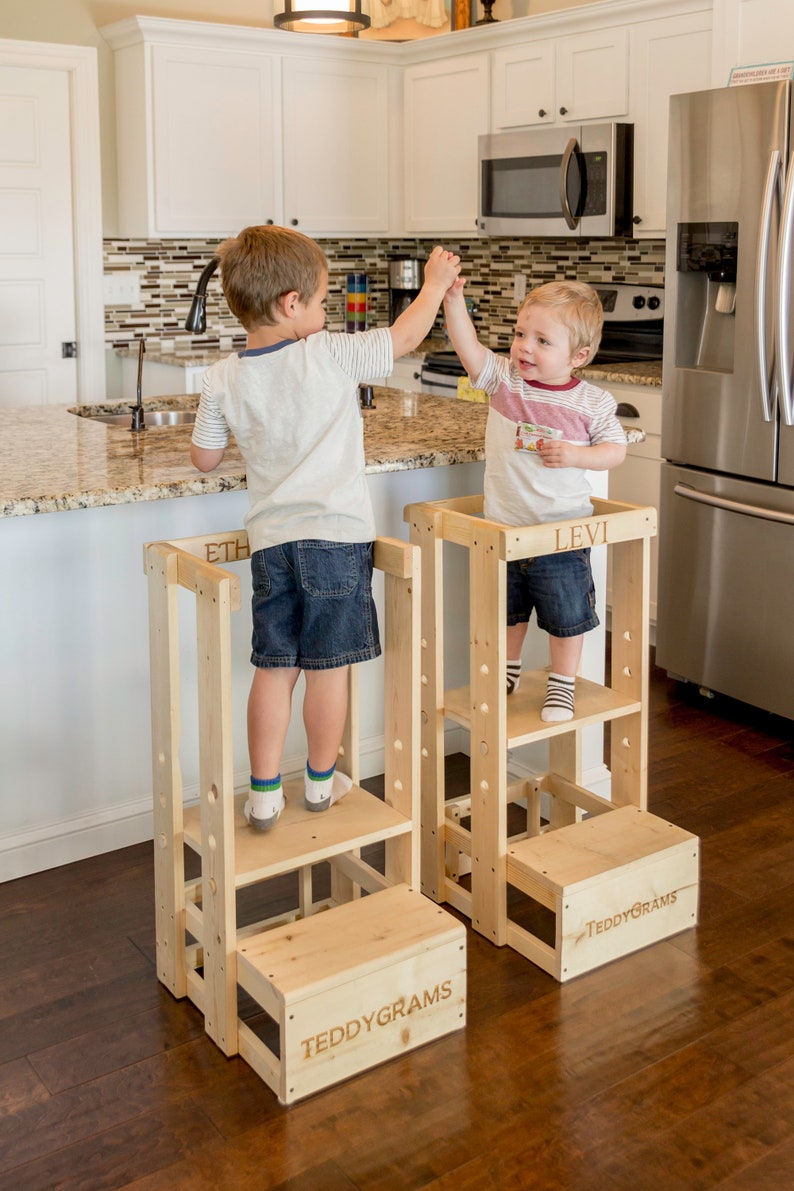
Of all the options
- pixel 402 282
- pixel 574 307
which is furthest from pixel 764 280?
pixel 402 282

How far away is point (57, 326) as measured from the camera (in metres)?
4.93

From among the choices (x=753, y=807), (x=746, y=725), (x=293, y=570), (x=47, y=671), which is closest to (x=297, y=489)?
(x=293, y=570)

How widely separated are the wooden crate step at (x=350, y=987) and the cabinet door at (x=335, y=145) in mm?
3829

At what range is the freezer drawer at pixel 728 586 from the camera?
3.36 meters

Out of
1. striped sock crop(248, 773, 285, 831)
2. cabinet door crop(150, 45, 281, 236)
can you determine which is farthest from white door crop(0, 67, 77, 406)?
striped sock crop(248, 773, 285, 831)

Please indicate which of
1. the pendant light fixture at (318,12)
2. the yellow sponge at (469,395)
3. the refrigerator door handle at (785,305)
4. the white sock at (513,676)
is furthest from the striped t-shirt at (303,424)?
the refrigerator door handle at (785,305)

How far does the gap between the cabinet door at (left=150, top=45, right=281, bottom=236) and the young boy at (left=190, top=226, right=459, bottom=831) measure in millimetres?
2957

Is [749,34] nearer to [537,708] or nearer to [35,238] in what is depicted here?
[537,708]

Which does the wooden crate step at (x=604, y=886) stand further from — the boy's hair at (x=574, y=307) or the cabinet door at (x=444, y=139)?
the cabinet door at (x=444, y=139)

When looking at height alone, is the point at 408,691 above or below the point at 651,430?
below

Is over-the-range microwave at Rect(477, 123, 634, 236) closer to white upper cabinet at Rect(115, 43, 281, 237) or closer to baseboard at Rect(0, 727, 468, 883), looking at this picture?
white upper cabinet at Rect(115, 43, 281, 237)

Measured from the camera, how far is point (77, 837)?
262 cm

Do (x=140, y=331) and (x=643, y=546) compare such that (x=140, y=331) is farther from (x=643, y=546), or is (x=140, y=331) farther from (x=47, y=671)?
(x=643, y=546)

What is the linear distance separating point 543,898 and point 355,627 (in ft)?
1.97
